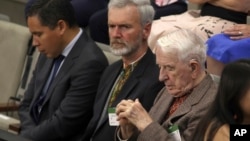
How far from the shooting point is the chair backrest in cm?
479

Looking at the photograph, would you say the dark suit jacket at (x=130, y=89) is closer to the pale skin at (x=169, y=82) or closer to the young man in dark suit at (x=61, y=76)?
the young man in dark suit at (x=61, y=76)

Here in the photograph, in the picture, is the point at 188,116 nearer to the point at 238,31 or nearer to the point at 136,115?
the point at 136,115

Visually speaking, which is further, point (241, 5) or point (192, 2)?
point (192, 2)

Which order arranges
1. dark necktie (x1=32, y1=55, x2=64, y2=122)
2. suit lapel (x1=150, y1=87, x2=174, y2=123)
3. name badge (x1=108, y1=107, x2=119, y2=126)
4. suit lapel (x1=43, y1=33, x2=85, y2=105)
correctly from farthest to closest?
dark necktie (x1=32, y1=55, x2=64, y2=122) < suit lapel (x1=43, y1=33, x2=85, y2=105) < name badge (x1=108, y1=107, x2=119, y2=126) < suit lapel (x1=150, y1=87, x2=174, y2=123)

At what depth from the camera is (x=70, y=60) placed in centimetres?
396

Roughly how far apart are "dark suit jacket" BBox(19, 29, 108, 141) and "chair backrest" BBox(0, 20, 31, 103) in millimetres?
824

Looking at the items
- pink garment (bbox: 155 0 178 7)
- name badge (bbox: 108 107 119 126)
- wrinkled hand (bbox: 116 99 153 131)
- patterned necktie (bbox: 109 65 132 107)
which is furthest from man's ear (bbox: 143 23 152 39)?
pink garment (bbox: 155 0 178 7)

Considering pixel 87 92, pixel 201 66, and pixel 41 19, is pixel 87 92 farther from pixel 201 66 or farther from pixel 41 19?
pixel 201 66

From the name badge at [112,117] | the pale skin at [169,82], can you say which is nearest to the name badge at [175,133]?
the pale skin at [169,82]

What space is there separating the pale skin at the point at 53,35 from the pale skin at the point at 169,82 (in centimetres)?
88

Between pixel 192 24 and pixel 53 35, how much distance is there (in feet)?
2.73

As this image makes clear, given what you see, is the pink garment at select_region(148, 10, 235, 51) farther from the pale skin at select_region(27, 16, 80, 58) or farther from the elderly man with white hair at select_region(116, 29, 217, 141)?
the elderly man with white hair at select_region(116, 29, 217, 141)

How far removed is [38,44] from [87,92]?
43 cm

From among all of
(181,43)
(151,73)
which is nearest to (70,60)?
(151,73)
